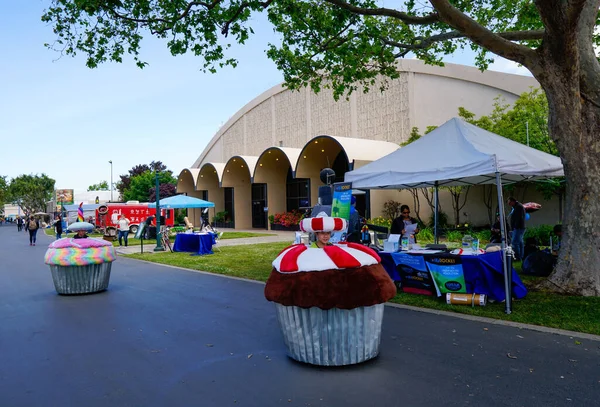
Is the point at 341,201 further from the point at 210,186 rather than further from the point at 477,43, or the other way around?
the point at 210,186

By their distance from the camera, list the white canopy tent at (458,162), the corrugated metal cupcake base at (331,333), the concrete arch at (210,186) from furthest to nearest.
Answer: the concrete arch at (210,186) → the white canopy tent at (458,162) → the corrugated metal cupcake base at (331,333)

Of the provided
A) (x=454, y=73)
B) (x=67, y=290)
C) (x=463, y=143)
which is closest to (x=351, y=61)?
(x=463, y=143)

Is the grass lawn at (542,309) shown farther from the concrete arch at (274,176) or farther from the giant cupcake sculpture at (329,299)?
the concrete arch at (274,176)

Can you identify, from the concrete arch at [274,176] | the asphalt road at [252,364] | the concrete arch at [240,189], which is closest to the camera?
the asphalt road at [252,364]

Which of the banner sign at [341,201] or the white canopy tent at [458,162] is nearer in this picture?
the white canopy tent at [458,162]

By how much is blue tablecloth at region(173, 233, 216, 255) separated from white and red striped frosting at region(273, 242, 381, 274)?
13.1 meters

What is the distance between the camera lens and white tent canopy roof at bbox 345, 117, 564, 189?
24.3 feet

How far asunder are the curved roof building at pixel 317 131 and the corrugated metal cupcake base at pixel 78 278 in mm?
15992

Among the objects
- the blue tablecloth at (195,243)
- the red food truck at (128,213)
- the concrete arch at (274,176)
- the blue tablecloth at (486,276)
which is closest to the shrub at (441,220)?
the concrete arch at (274,176)

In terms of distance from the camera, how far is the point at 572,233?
7.77 metres

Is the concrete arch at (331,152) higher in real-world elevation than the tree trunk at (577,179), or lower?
higher

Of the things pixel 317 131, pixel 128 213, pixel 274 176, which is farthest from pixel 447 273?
pixel 128 213

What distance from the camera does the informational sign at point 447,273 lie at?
24.1 feet

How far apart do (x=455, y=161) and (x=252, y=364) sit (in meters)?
5.07
